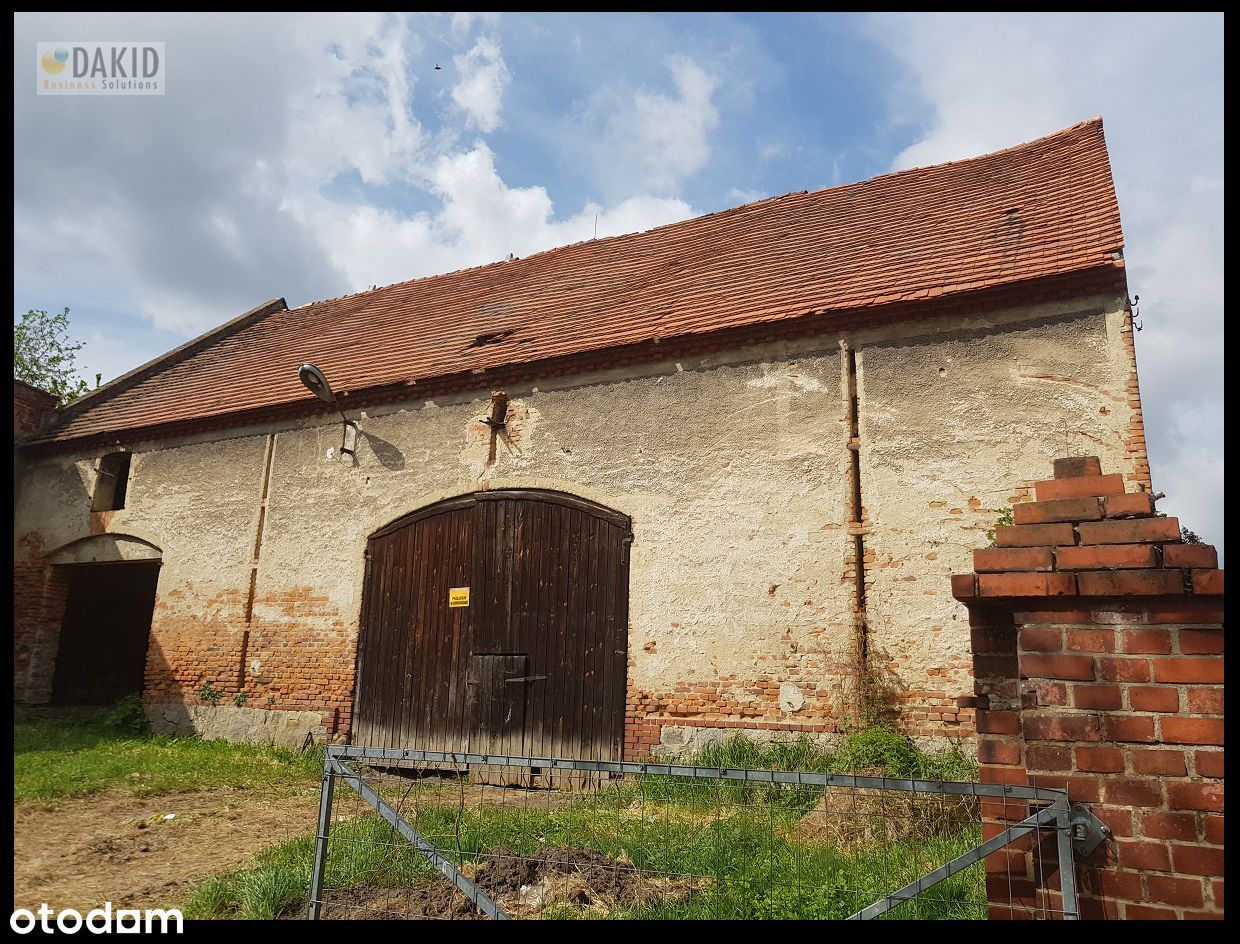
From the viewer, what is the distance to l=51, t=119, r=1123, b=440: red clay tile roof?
8375 millimetres

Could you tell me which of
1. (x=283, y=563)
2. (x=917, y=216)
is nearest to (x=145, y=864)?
(x=283, y=563)

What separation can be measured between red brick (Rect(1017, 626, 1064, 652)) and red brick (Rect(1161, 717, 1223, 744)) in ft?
1.04

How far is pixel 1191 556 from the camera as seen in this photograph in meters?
2.24

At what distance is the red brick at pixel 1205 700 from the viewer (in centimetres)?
214

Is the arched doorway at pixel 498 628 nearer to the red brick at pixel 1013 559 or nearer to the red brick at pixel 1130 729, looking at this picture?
the red brick at pixel 1013 559

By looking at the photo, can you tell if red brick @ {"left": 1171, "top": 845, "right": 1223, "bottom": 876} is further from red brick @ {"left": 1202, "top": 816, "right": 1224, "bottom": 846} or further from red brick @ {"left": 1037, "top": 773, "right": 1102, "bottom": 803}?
red brick @ {"left": 1037, "top": 773, "right": 1102, "bottom": 803}

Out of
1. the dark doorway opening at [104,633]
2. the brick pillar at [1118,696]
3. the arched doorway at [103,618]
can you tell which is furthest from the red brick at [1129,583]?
the dark doorway opening at [104,633]

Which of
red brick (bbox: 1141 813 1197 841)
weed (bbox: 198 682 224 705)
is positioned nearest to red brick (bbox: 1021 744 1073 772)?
red brick (bbox: 1141 813 1197 841)

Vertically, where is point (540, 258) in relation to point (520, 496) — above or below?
above

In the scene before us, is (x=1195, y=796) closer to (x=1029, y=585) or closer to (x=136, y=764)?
(x=1029, y=585)
